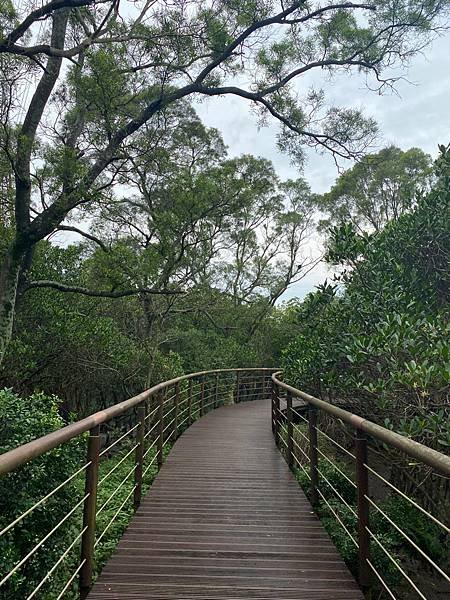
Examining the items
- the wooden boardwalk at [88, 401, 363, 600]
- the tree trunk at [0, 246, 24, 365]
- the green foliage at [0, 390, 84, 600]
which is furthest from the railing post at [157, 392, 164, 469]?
the tree trunk at [0, 246, 24, 365]

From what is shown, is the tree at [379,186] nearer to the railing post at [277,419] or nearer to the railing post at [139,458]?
the railing post at [277,419]

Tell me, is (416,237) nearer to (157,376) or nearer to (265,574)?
(265,574)

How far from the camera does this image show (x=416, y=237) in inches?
180

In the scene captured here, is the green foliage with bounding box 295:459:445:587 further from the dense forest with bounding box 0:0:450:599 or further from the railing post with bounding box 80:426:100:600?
the railing post with bounding box 80:426:100:600

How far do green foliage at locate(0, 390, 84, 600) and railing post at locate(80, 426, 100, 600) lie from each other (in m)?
0.54

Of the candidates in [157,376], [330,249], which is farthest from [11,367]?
[330,249]

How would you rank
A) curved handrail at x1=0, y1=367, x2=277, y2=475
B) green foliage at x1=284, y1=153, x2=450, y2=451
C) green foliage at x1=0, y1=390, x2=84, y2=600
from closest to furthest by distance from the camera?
1. curved handrail at x1=0, y1=367, x2=277, y2=475
2. green foliage at x1=0, y1=390, x2=84, y2=600
3. green foliage at x1=284, y1=153, x2=450, y2=451

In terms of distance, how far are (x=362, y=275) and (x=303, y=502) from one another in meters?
2.60

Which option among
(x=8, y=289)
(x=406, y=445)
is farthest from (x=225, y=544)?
(x=8, y=289)

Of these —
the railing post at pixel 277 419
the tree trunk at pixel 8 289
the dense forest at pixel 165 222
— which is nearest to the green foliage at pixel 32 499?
the dense forest at pixel 165 222

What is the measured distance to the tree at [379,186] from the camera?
580 inches

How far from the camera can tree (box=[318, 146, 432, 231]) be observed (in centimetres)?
1473

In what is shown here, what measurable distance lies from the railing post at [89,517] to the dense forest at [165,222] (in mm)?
578

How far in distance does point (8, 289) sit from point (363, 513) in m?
6.57
